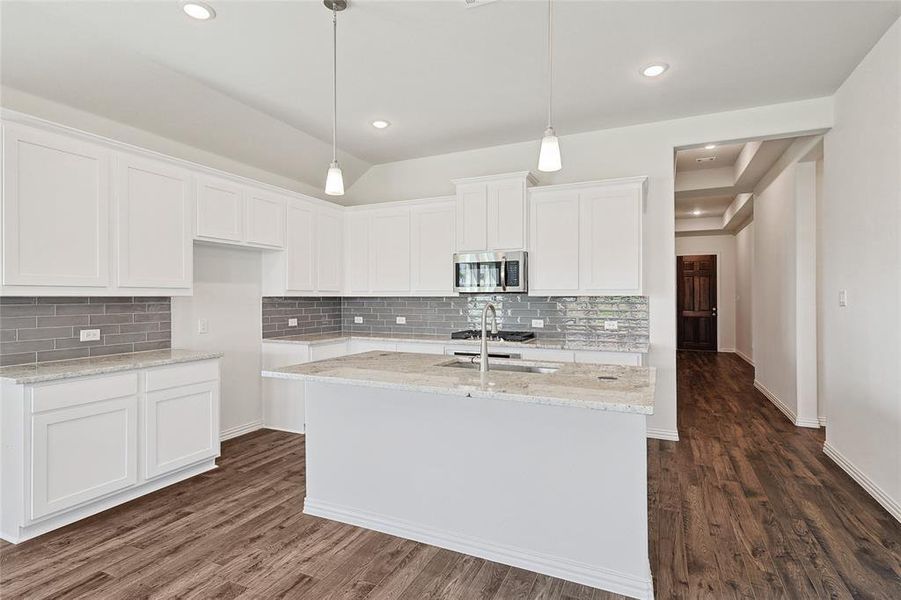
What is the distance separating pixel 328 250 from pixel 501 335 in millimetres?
2138

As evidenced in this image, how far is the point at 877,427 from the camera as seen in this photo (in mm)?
3025

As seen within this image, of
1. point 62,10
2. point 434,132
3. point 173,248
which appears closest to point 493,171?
point 434,132

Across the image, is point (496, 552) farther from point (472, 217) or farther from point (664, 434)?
point (472, 217)

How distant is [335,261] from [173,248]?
1930 millimetres

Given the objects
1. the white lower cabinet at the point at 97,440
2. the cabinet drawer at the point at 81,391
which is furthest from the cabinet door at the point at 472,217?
the cabinet drawer at the point at 81,391

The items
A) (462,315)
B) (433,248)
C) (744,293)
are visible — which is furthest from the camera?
(744,293)

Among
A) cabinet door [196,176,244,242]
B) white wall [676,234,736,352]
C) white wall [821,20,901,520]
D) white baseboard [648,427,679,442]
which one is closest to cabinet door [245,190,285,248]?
cabinet door [196,176,244,242]

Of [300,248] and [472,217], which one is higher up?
[472,217]

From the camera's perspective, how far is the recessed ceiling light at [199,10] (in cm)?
257

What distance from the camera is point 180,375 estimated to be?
3311 mm

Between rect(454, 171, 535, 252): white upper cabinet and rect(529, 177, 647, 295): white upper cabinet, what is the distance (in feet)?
0.42

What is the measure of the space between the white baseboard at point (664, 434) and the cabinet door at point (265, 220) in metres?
3.93

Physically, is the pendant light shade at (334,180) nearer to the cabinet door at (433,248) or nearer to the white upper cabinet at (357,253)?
the cabinet door at (433,248)

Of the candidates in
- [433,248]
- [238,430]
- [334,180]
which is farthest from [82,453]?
[433,248]
